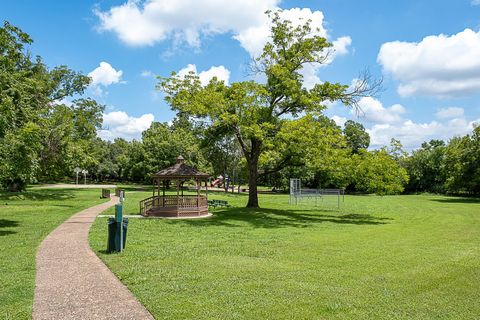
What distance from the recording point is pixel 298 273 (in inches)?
355

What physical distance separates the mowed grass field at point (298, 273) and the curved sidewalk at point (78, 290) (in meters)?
0.30

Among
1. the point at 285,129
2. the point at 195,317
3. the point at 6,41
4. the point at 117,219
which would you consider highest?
A: the point at 6,41

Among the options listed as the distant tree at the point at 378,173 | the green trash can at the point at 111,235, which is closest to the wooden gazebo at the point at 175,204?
the distant tree at the point at 378,173

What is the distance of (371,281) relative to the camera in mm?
8391

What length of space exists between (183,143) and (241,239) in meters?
46.9

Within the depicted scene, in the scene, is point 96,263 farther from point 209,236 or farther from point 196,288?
point 209,236

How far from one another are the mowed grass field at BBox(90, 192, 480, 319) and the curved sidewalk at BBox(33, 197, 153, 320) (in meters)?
0.30

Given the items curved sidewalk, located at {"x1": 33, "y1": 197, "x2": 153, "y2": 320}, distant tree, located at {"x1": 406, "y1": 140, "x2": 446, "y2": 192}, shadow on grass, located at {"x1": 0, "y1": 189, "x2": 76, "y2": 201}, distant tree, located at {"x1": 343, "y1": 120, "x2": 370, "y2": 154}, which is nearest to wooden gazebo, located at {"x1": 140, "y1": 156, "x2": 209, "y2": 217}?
curved sidewalk, located at {"x1": 33, "y1": 197, "x2": 153, "y2": 320}

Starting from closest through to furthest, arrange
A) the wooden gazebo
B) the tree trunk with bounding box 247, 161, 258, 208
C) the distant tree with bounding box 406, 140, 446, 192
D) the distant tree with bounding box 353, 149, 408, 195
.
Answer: the wooden gazebo
the distant tree with bounding box 353, 149, 408, 195
the tree trunk with bounding box 247, 161, 258, 208
the distant tree with bounding box 406, 140, 446, 192

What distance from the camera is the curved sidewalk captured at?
6.16 metres

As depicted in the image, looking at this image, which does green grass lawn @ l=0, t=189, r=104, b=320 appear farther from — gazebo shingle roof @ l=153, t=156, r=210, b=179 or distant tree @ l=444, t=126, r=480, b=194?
distant tree @ l=444, t=126, r=480, b=194

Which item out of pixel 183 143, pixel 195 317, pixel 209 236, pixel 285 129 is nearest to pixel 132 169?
pixel 183 143

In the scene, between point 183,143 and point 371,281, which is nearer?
point 371,281

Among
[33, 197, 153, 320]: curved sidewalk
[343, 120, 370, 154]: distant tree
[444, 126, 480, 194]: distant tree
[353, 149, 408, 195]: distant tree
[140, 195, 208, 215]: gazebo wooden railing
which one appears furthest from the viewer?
[343, 120, 370, 154]: distant tree
